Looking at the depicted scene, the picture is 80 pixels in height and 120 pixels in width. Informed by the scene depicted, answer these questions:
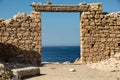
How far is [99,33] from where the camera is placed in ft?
64.2

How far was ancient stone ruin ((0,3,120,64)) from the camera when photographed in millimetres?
19203

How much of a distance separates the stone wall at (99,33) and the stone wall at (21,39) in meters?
2.65

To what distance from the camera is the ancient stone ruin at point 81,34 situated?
19.2m

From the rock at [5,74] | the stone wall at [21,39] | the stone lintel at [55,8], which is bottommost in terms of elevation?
the rock at [5,74]

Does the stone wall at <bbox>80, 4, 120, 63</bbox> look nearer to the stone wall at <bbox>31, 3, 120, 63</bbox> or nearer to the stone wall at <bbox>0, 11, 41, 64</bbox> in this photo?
the stone wall at <bbox>31, 3, 120, 63</bbox>

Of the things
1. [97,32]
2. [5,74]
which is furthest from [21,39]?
[5,74]

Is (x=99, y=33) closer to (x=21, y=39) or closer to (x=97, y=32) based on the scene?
(x=97, y=32)

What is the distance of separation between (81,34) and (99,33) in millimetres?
1040

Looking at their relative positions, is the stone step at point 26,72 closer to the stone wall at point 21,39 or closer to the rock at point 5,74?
the rock at point 5,74

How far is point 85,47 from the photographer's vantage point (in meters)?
19.4

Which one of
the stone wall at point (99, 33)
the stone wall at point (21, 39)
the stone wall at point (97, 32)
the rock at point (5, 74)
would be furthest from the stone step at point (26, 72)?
the stone wall at point (99, 33)

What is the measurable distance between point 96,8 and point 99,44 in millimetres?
2079

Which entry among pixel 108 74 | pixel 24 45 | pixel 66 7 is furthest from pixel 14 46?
pixel 108 74

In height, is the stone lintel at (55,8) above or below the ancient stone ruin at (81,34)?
above
